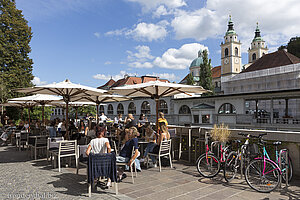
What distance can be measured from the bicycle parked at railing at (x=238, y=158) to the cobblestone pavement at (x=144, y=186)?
0.81ft

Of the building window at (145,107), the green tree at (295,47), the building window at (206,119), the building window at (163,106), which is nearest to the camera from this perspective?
the building window at (206,119)

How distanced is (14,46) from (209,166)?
26.1 meters

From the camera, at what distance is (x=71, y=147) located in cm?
664

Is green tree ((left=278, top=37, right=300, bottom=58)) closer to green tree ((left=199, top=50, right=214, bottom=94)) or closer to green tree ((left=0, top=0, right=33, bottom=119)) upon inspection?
green tree ((left=199, top=50, right=214, bottom=94))

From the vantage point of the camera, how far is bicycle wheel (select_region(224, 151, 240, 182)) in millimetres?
5312

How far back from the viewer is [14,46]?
80.8 feet


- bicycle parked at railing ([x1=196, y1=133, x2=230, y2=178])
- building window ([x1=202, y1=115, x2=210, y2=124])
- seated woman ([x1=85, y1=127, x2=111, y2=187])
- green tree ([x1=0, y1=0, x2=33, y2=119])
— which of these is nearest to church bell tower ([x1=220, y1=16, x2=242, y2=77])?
building window ([x1=202, y1=115, x2=210, y2=124])

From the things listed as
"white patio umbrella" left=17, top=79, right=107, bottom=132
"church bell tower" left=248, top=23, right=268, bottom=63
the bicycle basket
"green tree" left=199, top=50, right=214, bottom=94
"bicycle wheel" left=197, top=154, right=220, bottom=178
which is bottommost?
"bicycle wheel" left=197, top=154, right=220, bottom=178

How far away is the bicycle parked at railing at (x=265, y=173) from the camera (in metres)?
4.55

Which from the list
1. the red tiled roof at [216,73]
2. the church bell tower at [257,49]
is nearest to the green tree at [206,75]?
the red tiled roof at [216,73]

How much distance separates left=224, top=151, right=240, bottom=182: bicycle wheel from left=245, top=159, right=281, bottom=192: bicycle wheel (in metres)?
0.51

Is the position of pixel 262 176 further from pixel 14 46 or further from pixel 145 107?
pixel 145 107

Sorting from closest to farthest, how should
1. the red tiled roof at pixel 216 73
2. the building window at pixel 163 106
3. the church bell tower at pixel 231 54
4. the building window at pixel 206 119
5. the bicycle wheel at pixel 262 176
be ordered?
the bicycle wheel at pixel 262 176
the building window at pixel 206 119
the building window at pixel 163 106
the church bell tower at pixel 231 54
the red tiled roof at pixel 216 73

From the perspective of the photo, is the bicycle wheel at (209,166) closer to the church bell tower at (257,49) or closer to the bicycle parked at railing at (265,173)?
the bicycle parked at railing at (265,173)
